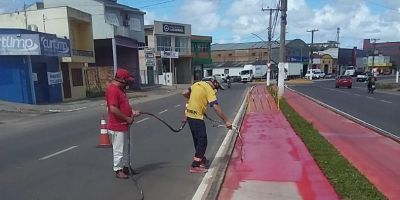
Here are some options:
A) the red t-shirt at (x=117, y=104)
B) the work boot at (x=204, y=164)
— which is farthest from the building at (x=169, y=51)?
the red t-shirt at (x=117, y=104)

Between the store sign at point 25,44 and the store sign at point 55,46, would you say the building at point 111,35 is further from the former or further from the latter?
the store sign at point 25,44

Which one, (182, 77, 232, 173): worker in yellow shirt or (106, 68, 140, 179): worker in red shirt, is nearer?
(106, 68, 140, 179): worker in red shirt

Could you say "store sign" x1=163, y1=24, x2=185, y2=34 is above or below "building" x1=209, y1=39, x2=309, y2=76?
above

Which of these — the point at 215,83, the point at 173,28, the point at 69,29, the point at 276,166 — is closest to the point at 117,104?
the point at 215,83

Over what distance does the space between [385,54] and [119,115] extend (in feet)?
480

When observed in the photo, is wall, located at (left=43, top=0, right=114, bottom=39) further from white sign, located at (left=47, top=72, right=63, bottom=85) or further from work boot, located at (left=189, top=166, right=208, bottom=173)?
work boot, located at (left=189, top=166, right=208, bottom=173)

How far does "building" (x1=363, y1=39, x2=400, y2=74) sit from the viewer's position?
124938mm

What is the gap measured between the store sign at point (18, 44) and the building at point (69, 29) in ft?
16.4

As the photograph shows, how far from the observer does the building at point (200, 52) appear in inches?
3123

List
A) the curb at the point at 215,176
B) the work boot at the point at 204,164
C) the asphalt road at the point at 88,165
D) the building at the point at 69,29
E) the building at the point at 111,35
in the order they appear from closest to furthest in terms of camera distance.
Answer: the curb at the point at 215,176, the asphalt road at the point at 88,165, the work boot at the point at 204,164, the building at the point at 69,29, the building at the point at 111,35

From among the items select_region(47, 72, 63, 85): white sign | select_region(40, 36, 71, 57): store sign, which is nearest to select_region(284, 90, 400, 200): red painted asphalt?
select_region(40, 36, 71, 57): store sign

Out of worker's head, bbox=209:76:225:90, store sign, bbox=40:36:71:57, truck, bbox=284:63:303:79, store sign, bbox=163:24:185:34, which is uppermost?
store sign, bbox=163:24:185:34

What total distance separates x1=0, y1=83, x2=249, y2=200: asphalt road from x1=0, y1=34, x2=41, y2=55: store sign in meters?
13.0

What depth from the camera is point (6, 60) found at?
26.5m
